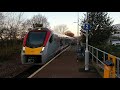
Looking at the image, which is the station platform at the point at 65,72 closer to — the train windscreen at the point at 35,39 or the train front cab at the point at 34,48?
the train front cab at the point at 34,48

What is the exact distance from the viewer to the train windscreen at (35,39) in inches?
801

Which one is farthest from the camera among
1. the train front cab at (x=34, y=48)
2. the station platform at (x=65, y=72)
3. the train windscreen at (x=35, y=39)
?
the train windscreen at (x=35, y=39)

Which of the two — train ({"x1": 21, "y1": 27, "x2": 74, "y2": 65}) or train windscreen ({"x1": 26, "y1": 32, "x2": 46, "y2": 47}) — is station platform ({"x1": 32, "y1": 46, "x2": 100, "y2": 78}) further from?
train windscreen ({"x1": 26, "y1": 32, "x2": 46, "y2": 47})

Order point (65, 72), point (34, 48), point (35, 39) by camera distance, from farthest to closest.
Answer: point (35, 39)
point (34, 48)
point (65, 72)

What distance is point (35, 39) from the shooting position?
20.9 m

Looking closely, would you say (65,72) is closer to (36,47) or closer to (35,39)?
(36,47)

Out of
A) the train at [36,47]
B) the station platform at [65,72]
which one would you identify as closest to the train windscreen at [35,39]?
the train at [36,47]

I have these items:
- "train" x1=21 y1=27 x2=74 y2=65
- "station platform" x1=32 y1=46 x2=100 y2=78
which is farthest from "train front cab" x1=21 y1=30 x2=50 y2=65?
"station platform" x1=32 y1=46 x2=100 y2=78

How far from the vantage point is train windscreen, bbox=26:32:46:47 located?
20.4 m

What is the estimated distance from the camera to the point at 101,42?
82.1ft

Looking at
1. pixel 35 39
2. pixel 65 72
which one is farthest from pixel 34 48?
pixel 65 72

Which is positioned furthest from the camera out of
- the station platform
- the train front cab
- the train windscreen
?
the train windscreen
